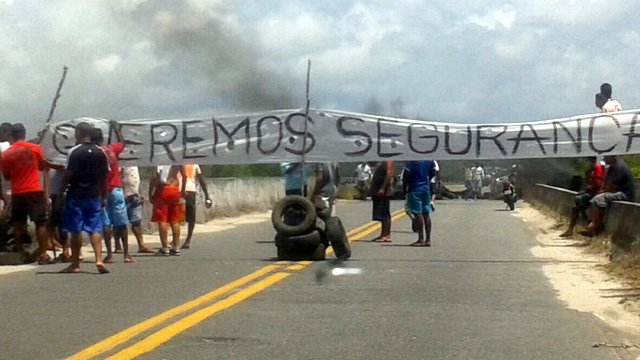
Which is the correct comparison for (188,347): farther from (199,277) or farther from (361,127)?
(361,127)

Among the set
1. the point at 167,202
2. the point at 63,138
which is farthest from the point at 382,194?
the point at 63,138

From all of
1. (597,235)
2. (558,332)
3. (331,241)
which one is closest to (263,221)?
(597,235)

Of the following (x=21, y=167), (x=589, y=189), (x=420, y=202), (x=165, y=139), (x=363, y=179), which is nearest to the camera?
(x=21, y=167)

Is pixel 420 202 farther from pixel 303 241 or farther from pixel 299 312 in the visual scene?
pixel 299 312

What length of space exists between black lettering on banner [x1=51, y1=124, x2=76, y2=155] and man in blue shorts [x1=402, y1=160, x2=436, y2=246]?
5465 mm

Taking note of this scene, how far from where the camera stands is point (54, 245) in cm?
1700

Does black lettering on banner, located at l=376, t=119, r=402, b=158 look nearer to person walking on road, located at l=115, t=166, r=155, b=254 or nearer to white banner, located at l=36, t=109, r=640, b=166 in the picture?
white banner, located at l=36, t=109, r=640, b=166

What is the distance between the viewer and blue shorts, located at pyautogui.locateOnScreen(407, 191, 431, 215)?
64.8 feet

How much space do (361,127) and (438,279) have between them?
13.1 feet

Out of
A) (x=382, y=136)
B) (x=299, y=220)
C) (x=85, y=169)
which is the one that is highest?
(x=382, y=136)

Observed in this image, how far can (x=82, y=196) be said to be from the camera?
15172mm

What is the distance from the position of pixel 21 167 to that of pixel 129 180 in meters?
2.77

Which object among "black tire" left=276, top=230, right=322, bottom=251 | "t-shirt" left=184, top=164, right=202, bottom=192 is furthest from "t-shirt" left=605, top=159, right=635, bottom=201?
"t-shirt" left=184, top=164, right=202, bottom=192

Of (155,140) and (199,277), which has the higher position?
(155,140)
